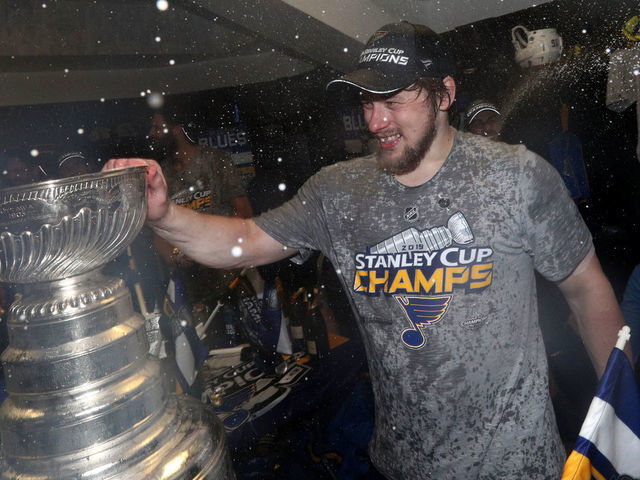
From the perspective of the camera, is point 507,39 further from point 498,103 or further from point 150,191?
point 150,191

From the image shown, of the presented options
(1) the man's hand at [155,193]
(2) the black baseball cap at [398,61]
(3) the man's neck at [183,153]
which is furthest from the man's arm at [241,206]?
(1) the man's hand at [155,193]

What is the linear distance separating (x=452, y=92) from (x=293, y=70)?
235 inches

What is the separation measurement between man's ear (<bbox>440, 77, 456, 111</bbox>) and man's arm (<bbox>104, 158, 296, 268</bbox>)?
0.80m

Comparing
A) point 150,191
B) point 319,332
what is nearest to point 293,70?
point 319,332

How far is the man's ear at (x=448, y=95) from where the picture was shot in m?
1.58

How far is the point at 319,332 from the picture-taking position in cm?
283

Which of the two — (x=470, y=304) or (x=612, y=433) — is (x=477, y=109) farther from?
(x=612, y=433)

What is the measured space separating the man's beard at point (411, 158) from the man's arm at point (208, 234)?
1.67 feet

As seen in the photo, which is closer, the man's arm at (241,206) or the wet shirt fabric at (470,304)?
the wet shirt fabric at (470,304)

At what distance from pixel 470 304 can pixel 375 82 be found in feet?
2.69

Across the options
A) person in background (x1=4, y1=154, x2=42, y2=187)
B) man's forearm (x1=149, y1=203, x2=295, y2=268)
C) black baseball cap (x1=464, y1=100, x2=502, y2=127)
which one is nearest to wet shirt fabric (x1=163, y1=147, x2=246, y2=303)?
person in background (x1=4, y1=154, x2=42, y2=187)

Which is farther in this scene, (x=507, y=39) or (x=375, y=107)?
(x=507, y=39)

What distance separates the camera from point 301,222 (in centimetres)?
164

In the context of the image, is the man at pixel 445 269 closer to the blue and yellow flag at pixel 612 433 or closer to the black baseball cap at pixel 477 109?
the blue and yellow flag at pixel 612 433
